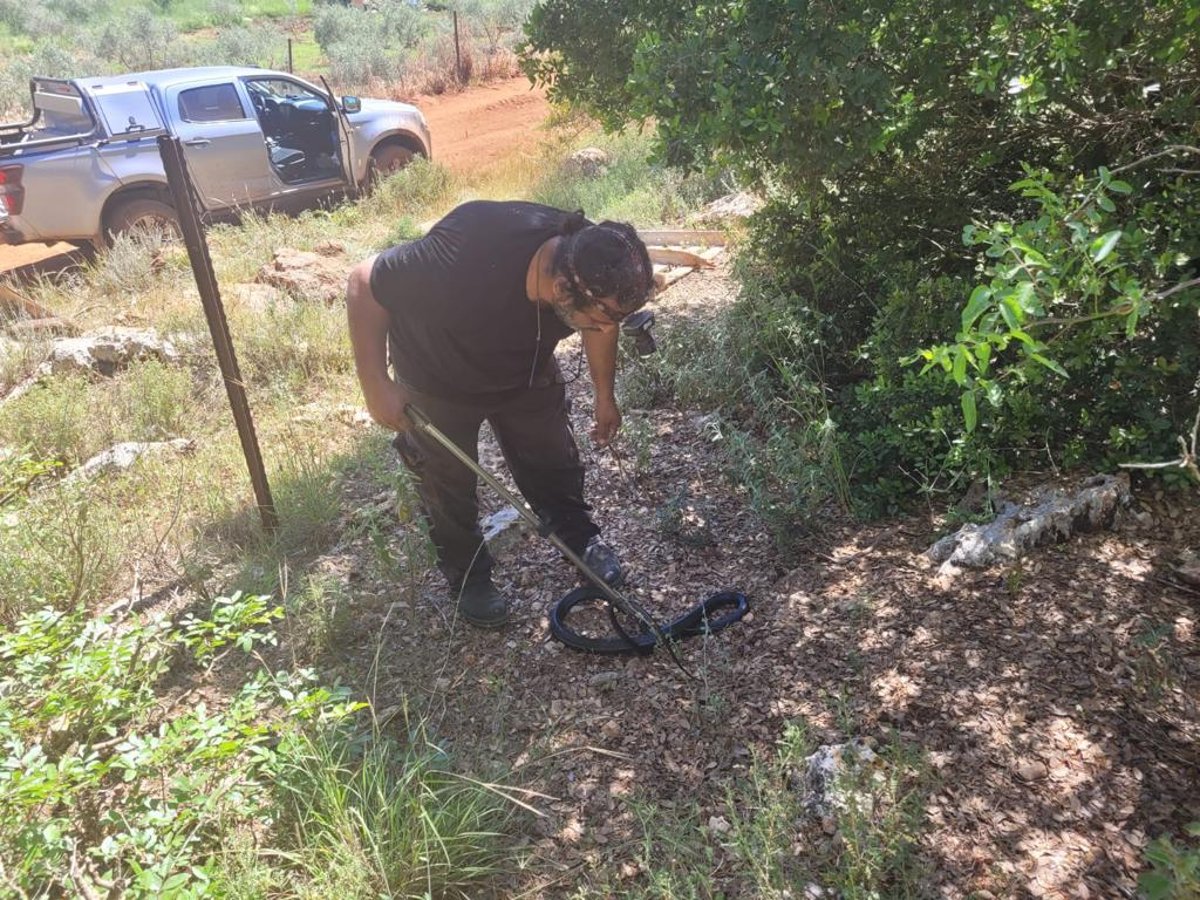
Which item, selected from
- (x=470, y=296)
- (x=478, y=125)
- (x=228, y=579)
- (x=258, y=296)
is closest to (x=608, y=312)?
(x=470, y=296)

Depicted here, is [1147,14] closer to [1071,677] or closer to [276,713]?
[1071,677]

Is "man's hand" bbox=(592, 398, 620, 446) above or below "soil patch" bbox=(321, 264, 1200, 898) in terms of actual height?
above

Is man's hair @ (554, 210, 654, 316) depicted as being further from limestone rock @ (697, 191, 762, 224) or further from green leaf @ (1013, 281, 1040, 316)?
limestone rock @ (697, 191, 762, 224)

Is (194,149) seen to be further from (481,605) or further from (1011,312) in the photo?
(1011,312)

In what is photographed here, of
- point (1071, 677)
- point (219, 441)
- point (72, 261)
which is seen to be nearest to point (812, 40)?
point (1071, 677)

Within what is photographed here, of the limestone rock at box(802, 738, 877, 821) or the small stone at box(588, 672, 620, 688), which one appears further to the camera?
the small stone at box(588, 672, 620, 688)

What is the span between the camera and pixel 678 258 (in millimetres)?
6508

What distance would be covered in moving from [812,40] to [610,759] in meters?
2.36

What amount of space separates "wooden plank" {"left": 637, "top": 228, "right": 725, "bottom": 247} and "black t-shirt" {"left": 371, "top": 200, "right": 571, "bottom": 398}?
4.10 meters

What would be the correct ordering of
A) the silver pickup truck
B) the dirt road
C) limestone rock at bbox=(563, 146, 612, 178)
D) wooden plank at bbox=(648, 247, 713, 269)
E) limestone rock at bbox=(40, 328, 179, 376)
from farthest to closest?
the dirt road, limestone rock at bbox=(563, 146, 612, 178), the silver pickup truck, wooden plank at bbox=(648, 247, 713, 269), limestone rock at bbox=(40, 328, 179, 376)

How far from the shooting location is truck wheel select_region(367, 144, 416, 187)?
33.8 ft

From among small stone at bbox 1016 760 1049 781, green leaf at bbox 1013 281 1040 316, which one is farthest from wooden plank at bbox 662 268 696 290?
green leaf at bbox 1013 281 1040 316

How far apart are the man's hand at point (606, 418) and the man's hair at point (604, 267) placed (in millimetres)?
738

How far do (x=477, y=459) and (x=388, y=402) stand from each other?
1.52ft
